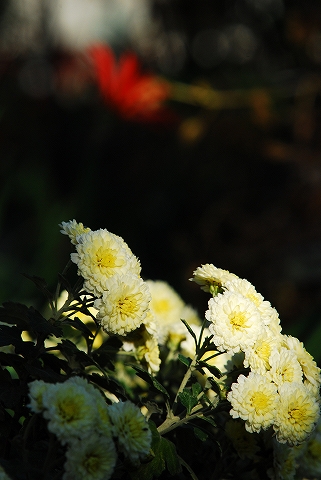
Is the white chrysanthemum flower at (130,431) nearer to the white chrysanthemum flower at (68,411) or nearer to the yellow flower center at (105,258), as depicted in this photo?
the white chrysanthemum flower at (68,411)

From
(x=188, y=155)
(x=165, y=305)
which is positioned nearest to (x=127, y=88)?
(x=188, y=155)

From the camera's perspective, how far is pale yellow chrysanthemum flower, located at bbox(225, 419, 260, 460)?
86cm

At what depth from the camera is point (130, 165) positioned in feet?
13.8

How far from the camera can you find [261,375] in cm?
78

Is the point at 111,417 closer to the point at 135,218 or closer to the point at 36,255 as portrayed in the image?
the point at 36,255

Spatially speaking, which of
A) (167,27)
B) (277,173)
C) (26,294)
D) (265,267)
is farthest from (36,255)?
(167,27)

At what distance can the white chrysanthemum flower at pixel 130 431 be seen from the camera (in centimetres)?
67

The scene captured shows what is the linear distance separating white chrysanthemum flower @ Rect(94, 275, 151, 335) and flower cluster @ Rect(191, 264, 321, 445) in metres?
0.09

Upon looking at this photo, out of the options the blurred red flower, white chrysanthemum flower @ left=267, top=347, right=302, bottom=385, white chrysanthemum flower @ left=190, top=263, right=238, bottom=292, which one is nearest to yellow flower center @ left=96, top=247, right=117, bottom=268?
white chrysanthemum flower @ left=190, top=263, right=238, bottom=292

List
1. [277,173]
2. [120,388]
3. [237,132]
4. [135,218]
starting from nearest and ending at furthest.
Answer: [120,388], [237,132], [135,218], [277,173]

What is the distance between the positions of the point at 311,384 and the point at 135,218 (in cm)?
253

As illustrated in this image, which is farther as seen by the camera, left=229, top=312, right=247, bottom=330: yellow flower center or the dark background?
the dark background

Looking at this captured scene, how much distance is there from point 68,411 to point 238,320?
248mm

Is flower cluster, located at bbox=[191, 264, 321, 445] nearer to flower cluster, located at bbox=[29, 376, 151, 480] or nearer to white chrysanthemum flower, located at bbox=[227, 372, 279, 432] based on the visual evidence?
white chrysanthemum flower, located at bbox=[227, 372, 279, 432]
